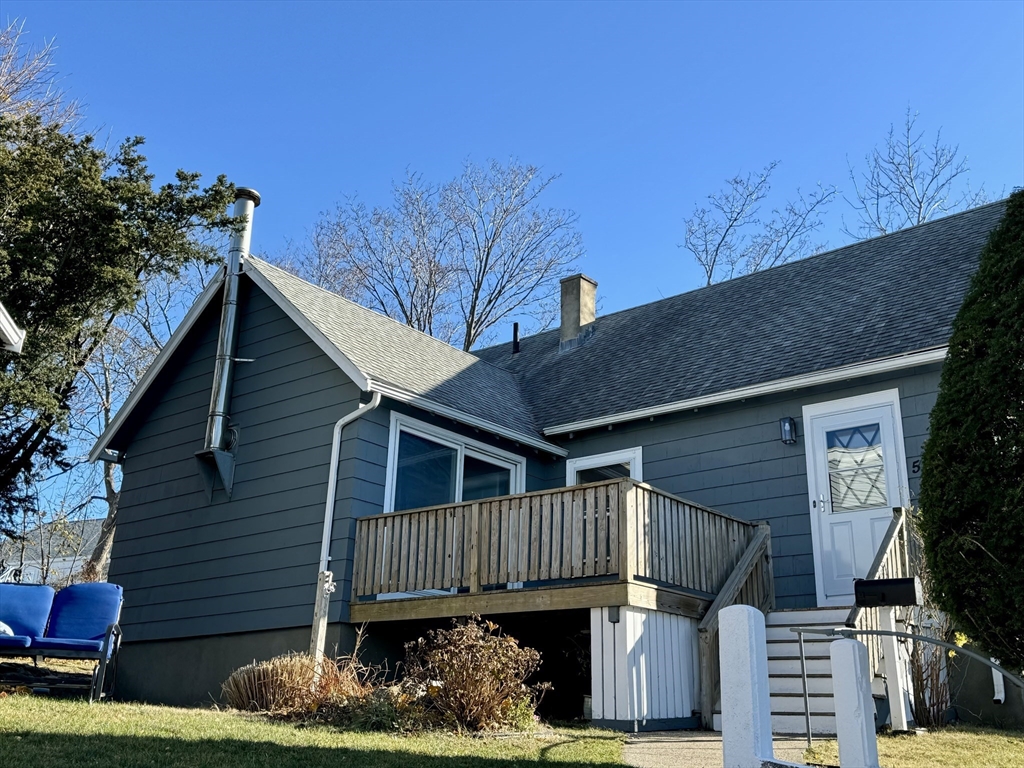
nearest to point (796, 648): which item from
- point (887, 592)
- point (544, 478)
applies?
point (887, 592)

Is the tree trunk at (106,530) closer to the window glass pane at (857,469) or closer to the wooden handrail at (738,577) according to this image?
the wooden handrail at (738,577)

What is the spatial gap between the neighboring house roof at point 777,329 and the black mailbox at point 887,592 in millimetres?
3813

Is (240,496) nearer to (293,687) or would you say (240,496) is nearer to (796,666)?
(293,687)

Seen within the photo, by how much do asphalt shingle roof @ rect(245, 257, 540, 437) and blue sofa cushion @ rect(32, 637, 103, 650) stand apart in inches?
157

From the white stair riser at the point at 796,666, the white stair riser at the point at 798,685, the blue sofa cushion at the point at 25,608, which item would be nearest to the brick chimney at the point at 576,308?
the white stair riser at the point at 796,666

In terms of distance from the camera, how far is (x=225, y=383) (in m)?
13.0

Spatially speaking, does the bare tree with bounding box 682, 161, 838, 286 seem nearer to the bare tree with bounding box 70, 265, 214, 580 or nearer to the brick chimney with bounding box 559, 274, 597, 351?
the brick chimney with bounding box 559, 274, 597, 351

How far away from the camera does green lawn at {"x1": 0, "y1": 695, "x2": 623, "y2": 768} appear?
5.80 metres

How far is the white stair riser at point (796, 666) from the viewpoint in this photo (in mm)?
8656

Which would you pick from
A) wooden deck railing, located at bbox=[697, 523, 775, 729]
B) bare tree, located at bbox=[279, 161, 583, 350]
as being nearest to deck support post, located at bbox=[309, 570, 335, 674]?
wooden deck railing, located at bbox=[697, 523, 775, 729]

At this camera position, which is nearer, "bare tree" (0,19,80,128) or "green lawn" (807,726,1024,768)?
"green lawn" (807,726,1024,768)

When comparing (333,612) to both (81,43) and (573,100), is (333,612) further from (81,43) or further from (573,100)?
(573,100)

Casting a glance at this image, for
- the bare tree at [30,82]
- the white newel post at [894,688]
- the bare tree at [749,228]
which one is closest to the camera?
the white newel post at [894,688]

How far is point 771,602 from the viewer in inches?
409
